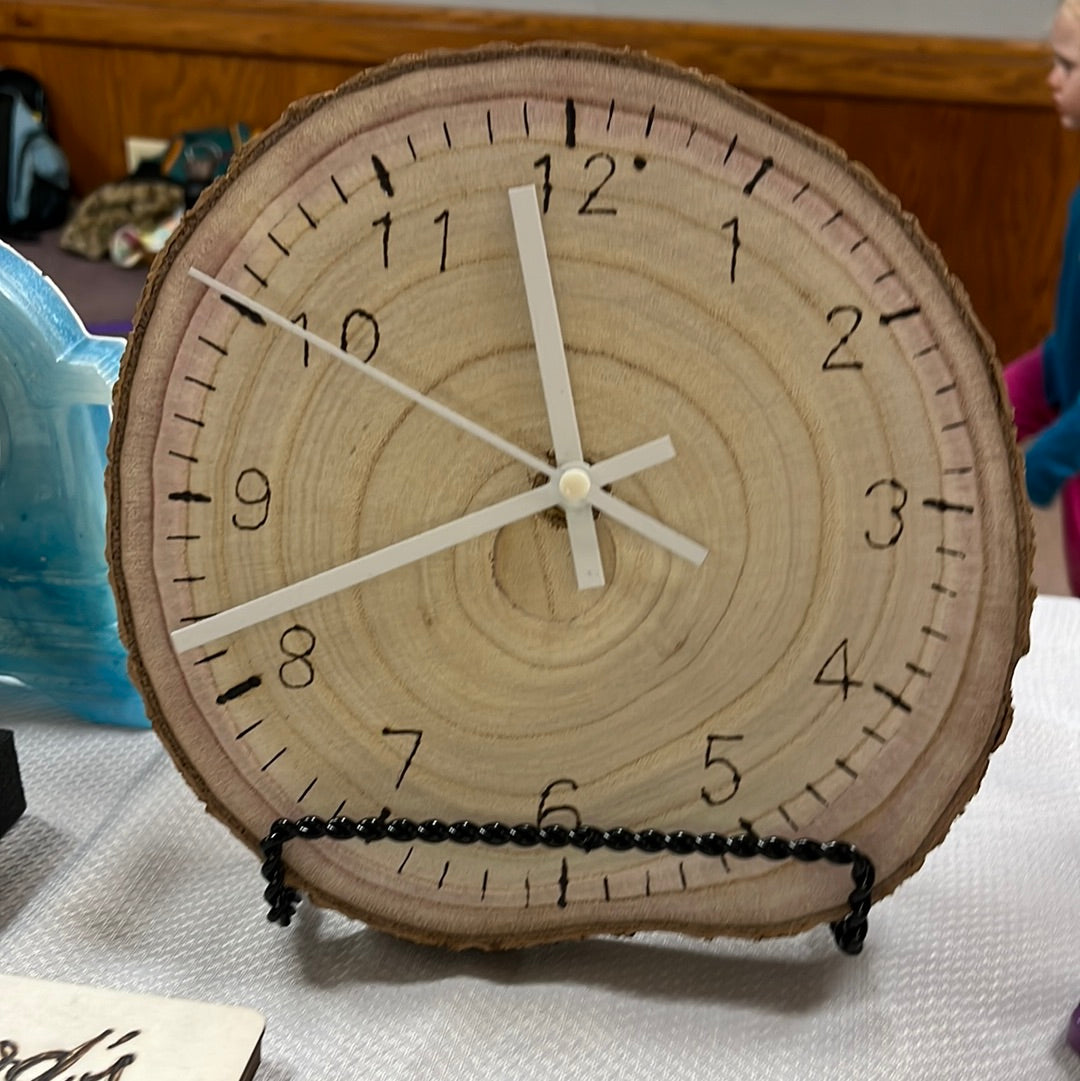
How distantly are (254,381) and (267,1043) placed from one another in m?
0.32

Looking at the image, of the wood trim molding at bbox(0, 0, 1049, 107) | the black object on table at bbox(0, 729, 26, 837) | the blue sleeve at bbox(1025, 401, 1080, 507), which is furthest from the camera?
the wood trim molding at bbox(0, 0, 1049, 107)

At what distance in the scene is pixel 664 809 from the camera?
54cm

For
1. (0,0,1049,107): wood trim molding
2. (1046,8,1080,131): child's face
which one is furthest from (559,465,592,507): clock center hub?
(0,0,1049,107): wood trim molding

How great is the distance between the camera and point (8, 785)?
25.8 inches

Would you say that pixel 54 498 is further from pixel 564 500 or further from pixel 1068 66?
pixel 1068 66

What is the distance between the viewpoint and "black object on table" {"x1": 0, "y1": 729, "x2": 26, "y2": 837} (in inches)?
25.5

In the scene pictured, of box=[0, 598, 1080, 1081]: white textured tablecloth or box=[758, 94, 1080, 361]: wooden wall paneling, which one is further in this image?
box=[758, 94, 1080, 361]: wooden wall paneling

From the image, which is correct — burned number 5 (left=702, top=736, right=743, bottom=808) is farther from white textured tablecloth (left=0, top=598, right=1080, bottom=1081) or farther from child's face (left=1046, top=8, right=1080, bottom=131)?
child's face (left=1046, top=8, right=1080, bottom=131)

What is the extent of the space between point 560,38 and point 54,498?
1232 mm

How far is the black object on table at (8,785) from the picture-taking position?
647 mm

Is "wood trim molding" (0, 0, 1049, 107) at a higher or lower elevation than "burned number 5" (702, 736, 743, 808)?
higher

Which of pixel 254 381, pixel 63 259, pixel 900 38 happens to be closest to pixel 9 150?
pixel 63 259

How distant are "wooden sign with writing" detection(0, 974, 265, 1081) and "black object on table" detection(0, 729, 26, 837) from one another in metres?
0.15

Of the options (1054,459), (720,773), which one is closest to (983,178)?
(1054,459)
